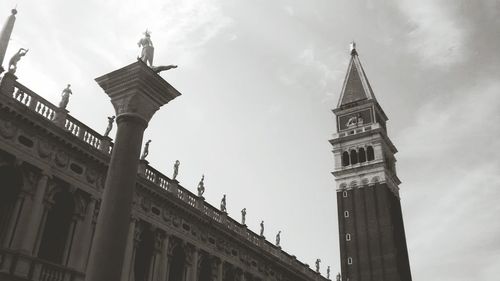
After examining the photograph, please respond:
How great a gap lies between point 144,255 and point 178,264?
3033mm

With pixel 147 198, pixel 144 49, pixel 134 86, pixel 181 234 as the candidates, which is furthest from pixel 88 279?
pixel 181 234

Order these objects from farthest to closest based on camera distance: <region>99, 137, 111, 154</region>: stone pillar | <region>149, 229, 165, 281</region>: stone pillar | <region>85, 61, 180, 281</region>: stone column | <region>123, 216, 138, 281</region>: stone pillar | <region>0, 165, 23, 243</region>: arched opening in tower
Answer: <region>149, 229, 165, 281</region>: stone pillar
<region>99, 137, 111, 154</region>: stone pillar
<region>123, 216, 138, 281</region>: stone pillar
<region>0, 165, 23, 243</region>: arched opening in tower
<region>85, 61, 180, 281</region>: stone column

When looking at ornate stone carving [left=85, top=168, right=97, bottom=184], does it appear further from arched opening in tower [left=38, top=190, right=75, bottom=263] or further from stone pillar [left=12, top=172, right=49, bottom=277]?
stone pillar [left=12, top=172, right=49, bottom=277]

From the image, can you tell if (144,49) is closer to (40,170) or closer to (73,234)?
(40,170)

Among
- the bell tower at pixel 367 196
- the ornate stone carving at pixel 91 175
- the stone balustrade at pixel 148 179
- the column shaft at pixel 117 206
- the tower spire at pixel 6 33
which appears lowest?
the column shaft at pixel 117 206

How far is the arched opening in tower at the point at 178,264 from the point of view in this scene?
29.0m

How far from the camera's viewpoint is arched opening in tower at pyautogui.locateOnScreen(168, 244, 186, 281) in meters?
29.0

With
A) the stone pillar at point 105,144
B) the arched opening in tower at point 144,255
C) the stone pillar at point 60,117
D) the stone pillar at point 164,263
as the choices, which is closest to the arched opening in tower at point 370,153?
the stone pillar at point 164,263

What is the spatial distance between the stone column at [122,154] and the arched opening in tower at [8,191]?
1063cm

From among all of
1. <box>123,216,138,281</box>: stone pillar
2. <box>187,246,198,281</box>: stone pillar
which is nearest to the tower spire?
<box>123,216,138,281</box>: stone pillar

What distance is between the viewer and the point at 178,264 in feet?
97.1

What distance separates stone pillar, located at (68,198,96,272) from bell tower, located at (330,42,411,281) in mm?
42244

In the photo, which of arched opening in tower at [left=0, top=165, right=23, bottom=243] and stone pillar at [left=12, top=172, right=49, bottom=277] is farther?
arched opening in tower at [left=0, top=165, right=23, bottom=243]

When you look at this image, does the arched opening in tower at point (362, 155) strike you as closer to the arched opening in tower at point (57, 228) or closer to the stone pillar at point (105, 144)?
the stone pillar at point (105, 144)
